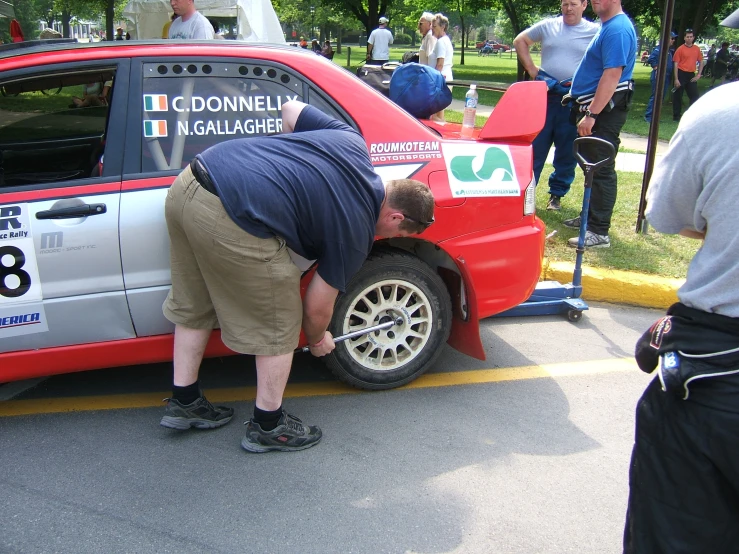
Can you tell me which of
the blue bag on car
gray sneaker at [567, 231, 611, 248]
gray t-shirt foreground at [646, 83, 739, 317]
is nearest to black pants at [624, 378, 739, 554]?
gray t-shirt foreground at [646, 83, 739, 317]

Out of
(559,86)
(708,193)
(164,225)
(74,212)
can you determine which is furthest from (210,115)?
(559,86)

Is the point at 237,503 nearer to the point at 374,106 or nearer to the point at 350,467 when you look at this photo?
the point at 350,467

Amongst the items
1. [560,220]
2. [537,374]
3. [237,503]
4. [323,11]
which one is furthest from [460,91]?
[323,11]

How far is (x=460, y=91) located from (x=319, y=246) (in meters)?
16.4

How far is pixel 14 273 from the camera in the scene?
284cm

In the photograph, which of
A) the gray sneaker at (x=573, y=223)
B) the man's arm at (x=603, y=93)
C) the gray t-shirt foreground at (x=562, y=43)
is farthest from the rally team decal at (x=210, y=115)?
the gray t-shirt foreground at (x=562, y=43)

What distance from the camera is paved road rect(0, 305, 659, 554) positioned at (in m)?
2.53

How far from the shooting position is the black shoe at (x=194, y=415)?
3076 millimetres

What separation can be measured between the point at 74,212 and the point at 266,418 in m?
1.17

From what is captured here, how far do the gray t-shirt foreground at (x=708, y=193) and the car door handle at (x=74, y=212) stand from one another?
2.15 meters

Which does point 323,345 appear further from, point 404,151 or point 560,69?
point 560,69

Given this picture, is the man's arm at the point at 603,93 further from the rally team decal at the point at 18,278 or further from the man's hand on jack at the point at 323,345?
the rally team decal at the point at 18,278

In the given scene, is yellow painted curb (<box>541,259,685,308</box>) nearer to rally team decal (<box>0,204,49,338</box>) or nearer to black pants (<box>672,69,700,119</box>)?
rally team decal (<box>0,204,49,338</box>)

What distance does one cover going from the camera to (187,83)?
308cm
